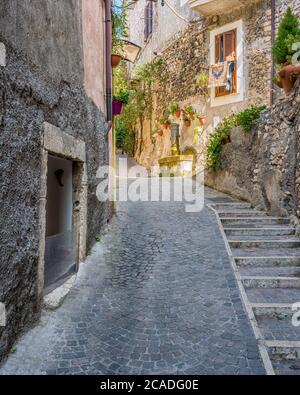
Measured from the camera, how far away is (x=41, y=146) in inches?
136

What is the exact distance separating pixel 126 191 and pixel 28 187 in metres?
6.36

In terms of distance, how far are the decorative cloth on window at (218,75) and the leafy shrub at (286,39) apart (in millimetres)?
5045

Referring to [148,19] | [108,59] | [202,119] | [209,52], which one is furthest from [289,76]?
[148,19]

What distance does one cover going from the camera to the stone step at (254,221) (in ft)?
21.5

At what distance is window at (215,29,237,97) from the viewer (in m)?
12.1

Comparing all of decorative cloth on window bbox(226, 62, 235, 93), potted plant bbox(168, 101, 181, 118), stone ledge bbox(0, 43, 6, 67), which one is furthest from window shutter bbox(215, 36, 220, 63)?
stone ledge bbox(0, 43, 6, 67)

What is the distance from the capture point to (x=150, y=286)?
4.36 metres

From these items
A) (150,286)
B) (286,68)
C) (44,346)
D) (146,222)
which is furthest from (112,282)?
(286,68)

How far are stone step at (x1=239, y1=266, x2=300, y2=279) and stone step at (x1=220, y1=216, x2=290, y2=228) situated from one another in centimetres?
167

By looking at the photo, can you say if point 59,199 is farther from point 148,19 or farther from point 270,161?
point 148,19

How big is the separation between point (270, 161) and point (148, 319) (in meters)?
4.88

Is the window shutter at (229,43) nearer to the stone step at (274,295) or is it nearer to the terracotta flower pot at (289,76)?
the terracotta flower pot at (289,76)

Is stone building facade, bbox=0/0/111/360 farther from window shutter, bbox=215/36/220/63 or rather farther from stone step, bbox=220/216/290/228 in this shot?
window shutter, bbox=215/36/220/63

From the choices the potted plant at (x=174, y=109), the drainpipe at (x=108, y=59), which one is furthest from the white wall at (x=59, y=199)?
the potted plant at (x=174, y=109)
